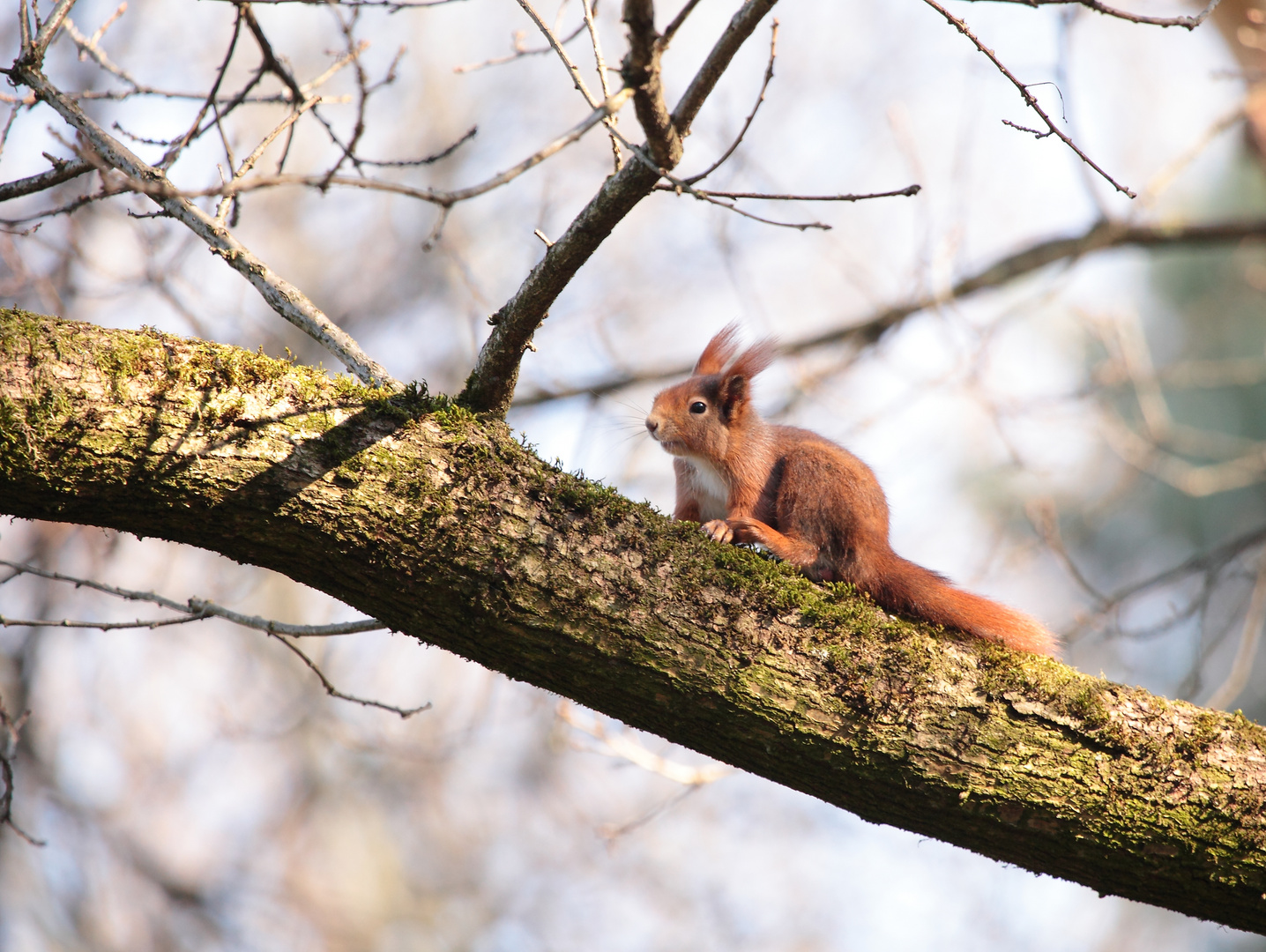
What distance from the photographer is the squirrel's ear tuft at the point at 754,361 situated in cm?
Answer: 381

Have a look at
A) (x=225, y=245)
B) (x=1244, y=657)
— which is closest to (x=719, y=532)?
(x=225, y=245)

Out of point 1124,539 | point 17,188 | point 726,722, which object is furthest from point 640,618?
point 1124,539

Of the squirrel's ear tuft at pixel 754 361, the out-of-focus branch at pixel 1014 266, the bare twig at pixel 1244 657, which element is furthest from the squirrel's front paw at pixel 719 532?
the out-of-focus branch at pixel 1014 266

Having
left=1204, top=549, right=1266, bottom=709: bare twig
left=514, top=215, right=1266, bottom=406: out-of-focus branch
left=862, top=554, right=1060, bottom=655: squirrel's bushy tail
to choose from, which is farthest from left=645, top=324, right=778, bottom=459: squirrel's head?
left=1204, top=549, right=1266, bottom=709: bare twig

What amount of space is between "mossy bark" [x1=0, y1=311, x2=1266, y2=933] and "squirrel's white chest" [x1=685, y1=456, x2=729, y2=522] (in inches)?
45.2

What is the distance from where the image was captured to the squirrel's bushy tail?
276 centimetres

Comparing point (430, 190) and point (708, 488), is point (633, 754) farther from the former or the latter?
point (430, 190)

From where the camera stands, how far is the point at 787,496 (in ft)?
11.1

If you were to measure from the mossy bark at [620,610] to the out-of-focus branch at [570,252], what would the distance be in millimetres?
126

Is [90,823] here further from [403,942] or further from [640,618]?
[640,618]

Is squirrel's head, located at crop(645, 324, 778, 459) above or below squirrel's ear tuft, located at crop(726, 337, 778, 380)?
below

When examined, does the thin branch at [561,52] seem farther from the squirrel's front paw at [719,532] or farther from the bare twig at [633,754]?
the bare twig at [633,754]

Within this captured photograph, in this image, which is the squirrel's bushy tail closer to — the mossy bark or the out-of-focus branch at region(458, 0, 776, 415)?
the mossy bark

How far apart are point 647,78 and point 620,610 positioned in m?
1.20
